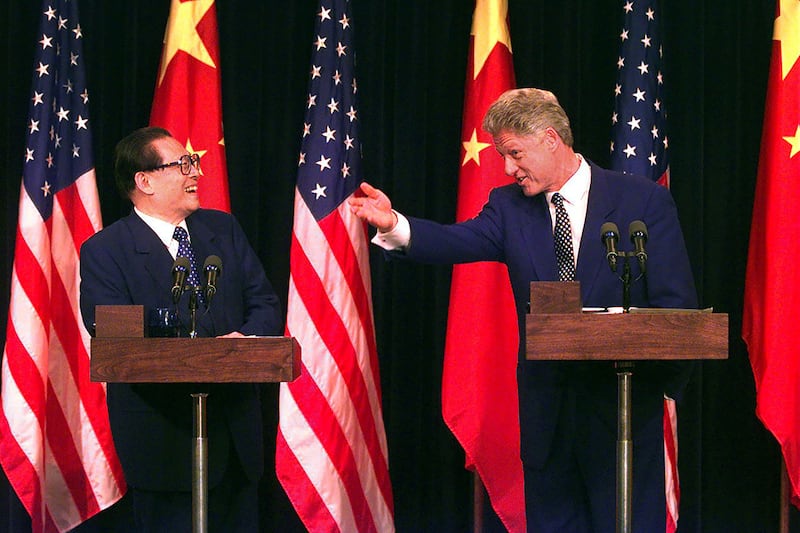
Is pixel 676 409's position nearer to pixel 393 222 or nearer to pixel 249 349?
pixel 393 222

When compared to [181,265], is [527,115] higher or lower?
higher

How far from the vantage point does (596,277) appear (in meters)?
3.08

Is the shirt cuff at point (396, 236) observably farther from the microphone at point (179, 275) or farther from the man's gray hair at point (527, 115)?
the microphone at point (179, 275)

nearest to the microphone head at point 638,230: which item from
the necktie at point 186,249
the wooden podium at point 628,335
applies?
the wooden podium at point 628,335

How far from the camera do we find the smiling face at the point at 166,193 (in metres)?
3.38

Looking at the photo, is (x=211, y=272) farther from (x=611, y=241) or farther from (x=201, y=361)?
(x=611, y=241)

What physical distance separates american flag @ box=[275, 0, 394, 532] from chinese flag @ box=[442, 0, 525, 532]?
34cm

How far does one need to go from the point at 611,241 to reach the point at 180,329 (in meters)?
1.13

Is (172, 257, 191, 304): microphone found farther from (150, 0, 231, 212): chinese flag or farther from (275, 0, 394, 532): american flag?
(150, 0, 231, 212): chinese flag

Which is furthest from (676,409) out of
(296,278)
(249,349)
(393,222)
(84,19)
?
(84,19)

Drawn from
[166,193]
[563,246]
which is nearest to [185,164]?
[166,193]

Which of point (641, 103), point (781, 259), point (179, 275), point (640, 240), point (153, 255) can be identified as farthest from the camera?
point (641, 103)

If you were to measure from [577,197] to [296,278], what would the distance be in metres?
1.60

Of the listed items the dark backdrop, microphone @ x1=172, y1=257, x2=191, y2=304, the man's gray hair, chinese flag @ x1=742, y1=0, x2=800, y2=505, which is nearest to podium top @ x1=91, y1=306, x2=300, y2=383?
microphone @ x1=172, y1=257, x2=191, y2=304
